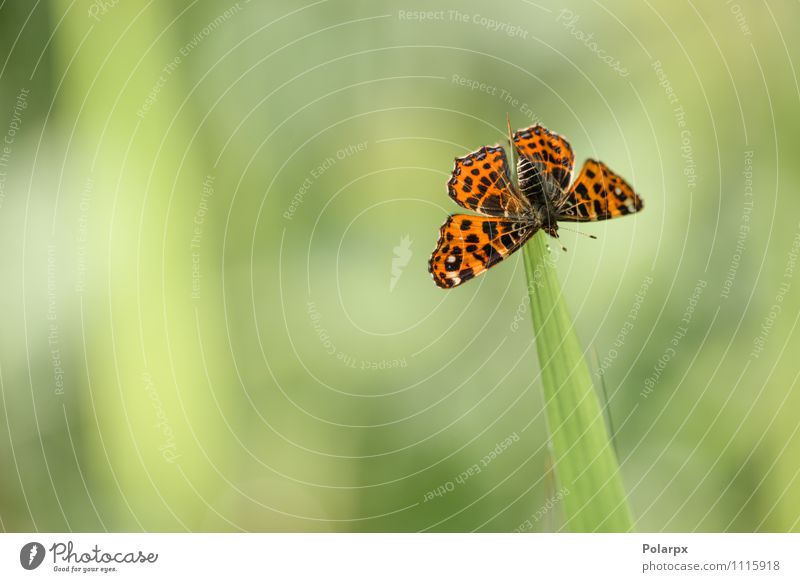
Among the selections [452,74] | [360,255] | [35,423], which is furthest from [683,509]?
[35,423]

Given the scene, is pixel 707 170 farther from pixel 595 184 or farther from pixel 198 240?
pixel 198 240

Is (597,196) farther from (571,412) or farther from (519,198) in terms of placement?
(571,412)

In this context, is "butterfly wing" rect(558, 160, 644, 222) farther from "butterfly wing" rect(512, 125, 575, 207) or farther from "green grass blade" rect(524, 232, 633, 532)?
"green grass blade" rect(524, 232, 633, 532)

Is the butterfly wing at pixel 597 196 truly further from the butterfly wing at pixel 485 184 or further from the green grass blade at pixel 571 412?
the green grass blade at pixel 571 412

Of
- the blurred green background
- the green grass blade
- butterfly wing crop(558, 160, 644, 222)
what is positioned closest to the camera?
the green grass blade

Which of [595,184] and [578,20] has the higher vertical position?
[578,20]

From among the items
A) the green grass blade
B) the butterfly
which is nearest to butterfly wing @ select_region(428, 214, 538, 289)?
the butterfly

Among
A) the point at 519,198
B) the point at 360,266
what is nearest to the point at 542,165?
the point at 519,198

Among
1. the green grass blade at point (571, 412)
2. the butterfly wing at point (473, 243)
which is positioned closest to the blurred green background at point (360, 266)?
the butterfly wing at point (473, 243)
